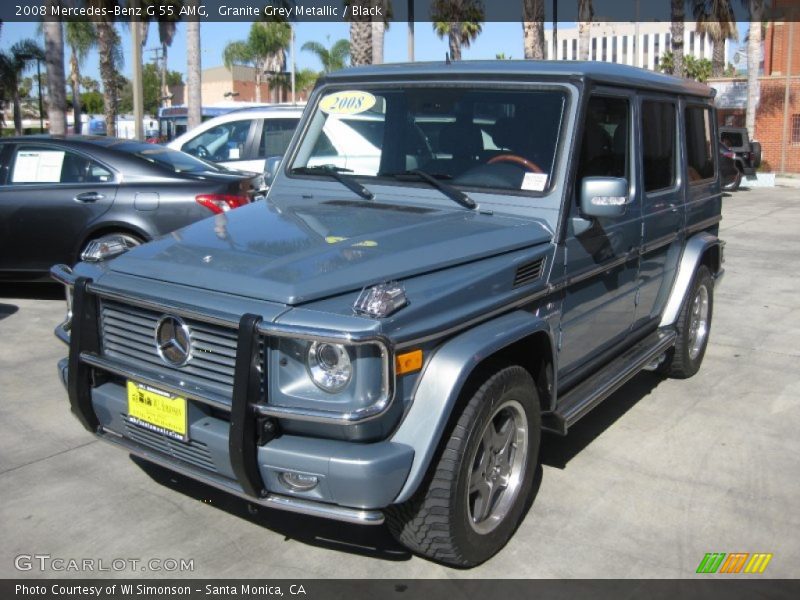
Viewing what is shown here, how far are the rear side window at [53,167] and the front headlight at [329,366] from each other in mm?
5499

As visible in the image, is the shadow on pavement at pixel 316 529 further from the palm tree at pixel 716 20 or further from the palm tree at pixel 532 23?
the palm tree at pixel 716 20

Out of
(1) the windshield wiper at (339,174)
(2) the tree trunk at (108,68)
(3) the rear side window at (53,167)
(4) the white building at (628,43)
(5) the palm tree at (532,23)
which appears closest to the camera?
(1) the windshield wiper at (339,174)

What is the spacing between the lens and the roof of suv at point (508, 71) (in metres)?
4.25

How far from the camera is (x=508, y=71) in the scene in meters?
4.29

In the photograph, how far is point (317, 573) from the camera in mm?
3494

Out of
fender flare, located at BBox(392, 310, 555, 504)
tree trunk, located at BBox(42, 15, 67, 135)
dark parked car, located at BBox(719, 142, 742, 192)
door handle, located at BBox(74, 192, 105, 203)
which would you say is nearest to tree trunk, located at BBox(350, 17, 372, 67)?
tree trunk, located at BBox(42, 15, 67, 135)

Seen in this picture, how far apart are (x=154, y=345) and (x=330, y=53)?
6233 cm

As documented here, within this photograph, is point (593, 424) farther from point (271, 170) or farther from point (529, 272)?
point (271, 170)

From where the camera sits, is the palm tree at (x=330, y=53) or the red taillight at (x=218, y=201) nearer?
the red taillight at (x=218, y=201)

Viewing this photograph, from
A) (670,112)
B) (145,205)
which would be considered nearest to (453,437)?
(670,112)

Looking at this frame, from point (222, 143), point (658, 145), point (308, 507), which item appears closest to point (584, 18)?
point (222, 143)

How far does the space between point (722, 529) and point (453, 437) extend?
1.60m

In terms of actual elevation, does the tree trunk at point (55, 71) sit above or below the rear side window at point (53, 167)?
above

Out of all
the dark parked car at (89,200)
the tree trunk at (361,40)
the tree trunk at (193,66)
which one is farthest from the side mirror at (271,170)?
the tree trunk at (193,66)
